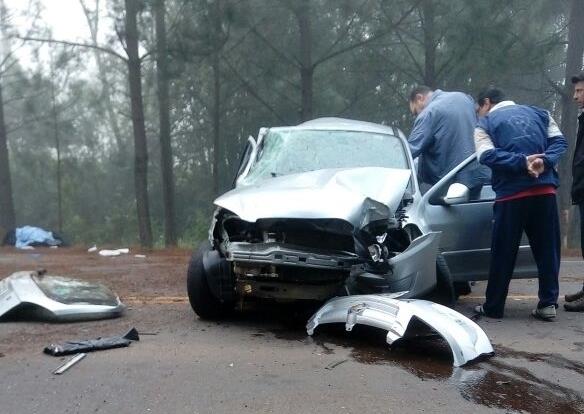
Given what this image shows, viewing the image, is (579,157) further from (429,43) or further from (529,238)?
(429,43)

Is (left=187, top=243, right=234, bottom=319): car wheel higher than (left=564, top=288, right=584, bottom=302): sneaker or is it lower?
higher

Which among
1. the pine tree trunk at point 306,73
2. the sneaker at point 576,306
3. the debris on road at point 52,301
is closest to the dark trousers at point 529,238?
the sneaker at point 576,306

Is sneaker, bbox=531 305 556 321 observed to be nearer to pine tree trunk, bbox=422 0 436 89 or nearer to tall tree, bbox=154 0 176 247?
pine tree trunk, bbox=422 0 436 89

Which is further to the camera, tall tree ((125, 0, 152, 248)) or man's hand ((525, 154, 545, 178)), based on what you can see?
tall tree ((125, 0, 152, 248))

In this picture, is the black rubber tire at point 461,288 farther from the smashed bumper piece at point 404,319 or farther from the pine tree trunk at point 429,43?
the pine tree trunk at point 429,43

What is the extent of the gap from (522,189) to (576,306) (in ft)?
4.58

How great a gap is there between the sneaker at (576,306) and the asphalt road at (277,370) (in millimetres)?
189

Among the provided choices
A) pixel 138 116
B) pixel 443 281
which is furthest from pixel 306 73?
pixel 443 281

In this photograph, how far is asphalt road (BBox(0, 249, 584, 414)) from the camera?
3.53m

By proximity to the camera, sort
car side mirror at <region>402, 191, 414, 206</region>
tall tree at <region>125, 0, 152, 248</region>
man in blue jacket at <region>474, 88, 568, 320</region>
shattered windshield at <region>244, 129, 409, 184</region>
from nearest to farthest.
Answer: man in blue jacket at <region>474, 88, 568, 320</region> → car side mirror at <region>402, 191, 414, 206</region> → shattered windshield at <region>244, 129, 409, 184</region> → tall tree at <region>125, 0, 152, 248</region>

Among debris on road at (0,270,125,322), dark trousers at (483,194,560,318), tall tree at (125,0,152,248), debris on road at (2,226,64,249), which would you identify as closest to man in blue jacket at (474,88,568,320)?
dark trousers at (483,194,560,318)

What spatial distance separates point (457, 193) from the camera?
556cm

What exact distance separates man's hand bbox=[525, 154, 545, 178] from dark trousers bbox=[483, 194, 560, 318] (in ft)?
0.79

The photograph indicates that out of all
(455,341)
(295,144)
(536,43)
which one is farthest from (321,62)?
(455,341)
